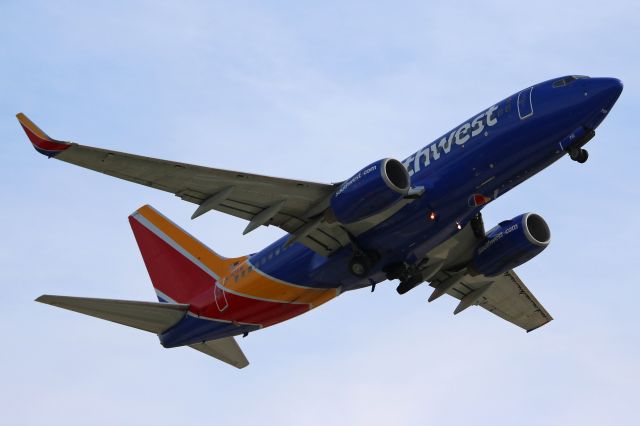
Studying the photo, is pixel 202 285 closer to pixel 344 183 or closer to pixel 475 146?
pixel 344 183

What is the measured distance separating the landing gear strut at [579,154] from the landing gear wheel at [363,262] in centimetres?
703

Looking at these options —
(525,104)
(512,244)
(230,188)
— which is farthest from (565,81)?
(230,188)

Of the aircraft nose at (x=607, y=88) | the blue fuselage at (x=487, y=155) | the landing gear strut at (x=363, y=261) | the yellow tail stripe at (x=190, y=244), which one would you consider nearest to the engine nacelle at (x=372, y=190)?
the blue fuselage at (x=487, y=155)

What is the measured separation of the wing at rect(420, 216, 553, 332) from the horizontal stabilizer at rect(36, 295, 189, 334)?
9.32m

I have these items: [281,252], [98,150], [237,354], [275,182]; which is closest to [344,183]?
[275,182]

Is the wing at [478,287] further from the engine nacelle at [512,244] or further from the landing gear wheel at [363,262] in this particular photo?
the landing gear wheel at [363,262]

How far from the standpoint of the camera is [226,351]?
42.8 m

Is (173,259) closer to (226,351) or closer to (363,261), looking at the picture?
(226,351)

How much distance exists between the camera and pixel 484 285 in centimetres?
4384

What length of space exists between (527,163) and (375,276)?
21.5 feet

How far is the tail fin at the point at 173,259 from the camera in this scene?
137 feet

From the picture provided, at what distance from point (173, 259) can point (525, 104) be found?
1559cm

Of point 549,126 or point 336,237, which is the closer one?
point 549,126

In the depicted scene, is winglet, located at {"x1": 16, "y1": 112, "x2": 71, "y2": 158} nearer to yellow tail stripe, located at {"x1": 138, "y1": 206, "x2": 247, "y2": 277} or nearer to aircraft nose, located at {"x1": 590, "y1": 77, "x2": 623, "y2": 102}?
yellow tail stripe, located at {"x1": 138, "y1": 206, "x2": 247, "y2": 277}
